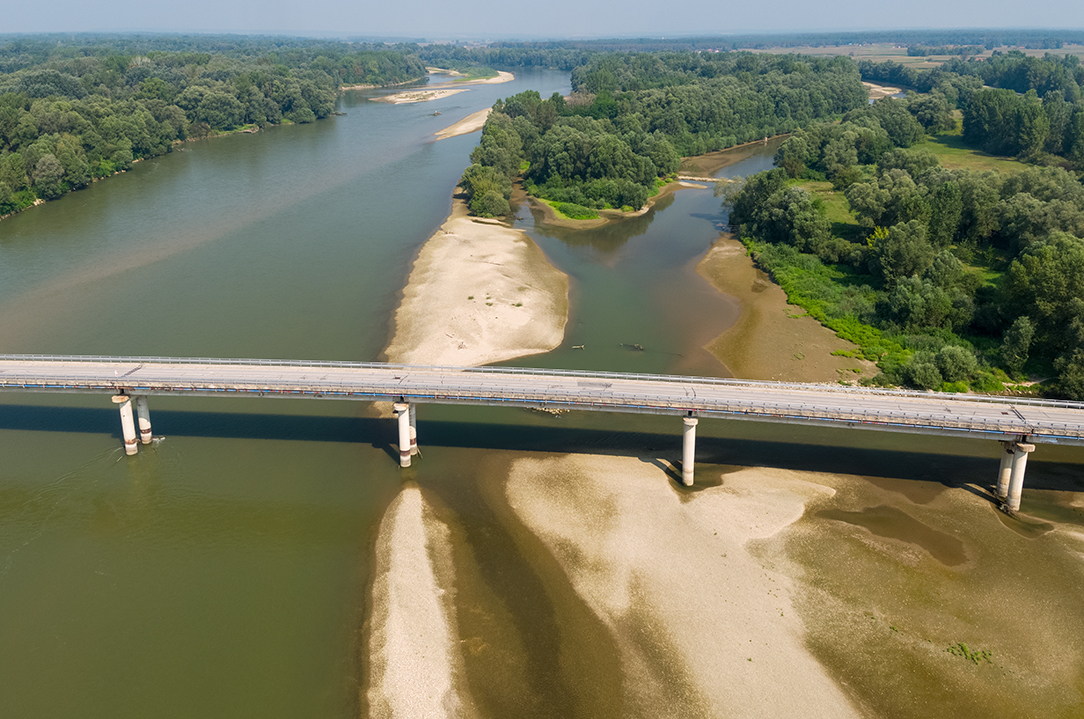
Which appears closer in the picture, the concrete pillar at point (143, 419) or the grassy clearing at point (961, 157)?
the concrete pillar at point (143, 419)

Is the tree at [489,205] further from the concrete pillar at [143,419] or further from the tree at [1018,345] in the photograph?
the tree at [1018,345]

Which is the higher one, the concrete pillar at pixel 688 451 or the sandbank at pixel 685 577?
the concrete pillar at pixel 688 451

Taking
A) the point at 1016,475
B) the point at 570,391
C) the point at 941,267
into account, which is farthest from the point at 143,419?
the point at 941,267

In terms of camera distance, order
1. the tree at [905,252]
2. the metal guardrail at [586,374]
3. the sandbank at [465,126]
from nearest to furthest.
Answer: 1. the metal guardrail at [586,374]
2. the tree at [905,252]
3. the sandbank at [465,126]

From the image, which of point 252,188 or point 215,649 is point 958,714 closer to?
point 215,649

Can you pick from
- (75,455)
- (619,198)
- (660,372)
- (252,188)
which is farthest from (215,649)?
(252,188)

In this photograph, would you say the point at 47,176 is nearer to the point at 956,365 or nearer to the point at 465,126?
the point at 465,126

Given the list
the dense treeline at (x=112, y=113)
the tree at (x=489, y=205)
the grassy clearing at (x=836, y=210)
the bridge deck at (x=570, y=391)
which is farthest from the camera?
the dense treeline at (x=112, y=113)

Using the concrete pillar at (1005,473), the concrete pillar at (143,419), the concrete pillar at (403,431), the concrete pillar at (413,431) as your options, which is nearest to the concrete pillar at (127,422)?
the concrete pillar at (143,419)
